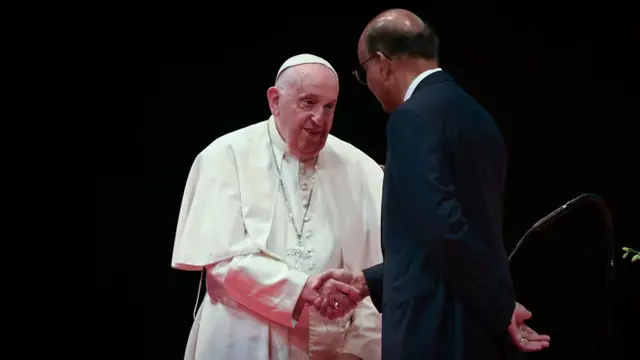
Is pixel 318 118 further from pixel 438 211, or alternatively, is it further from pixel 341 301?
pixel 438 211

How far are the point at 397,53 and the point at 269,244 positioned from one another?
3.12ft

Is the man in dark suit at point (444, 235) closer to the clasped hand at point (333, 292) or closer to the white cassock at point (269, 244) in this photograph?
the clasped hand at point (333, 292)

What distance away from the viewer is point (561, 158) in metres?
4.80

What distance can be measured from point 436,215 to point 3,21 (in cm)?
273

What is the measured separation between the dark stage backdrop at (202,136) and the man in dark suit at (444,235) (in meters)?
1.96

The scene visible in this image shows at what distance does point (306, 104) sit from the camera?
11.9 feet

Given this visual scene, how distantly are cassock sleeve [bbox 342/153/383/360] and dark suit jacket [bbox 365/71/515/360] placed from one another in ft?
2.52

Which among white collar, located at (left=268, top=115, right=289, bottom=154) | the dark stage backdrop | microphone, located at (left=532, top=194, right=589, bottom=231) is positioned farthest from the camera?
the dark stage backdrop

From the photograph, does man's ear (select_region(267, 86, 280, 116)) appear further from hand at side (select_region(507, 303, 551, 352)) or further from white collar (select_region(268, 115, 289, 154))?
hand at side (select_region(507, 303, 551, 352))

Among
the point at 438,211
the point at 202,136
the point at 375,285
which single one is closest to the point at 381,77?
the point at 438,211

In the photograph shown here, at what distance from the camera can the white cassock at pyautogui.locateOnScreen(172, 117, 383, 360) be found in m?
3.51

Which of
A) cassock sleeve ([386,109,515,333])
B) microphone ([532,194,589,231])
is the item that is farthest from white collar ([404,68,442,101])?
microphone ([532,194,589,231])

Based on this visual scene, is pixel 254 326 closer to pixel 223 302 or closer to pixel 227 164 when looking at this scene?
pixel 223 302

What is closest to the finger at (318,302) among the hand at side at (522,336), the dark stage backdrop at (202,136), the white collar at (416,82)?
the hand at side at (522,336)
